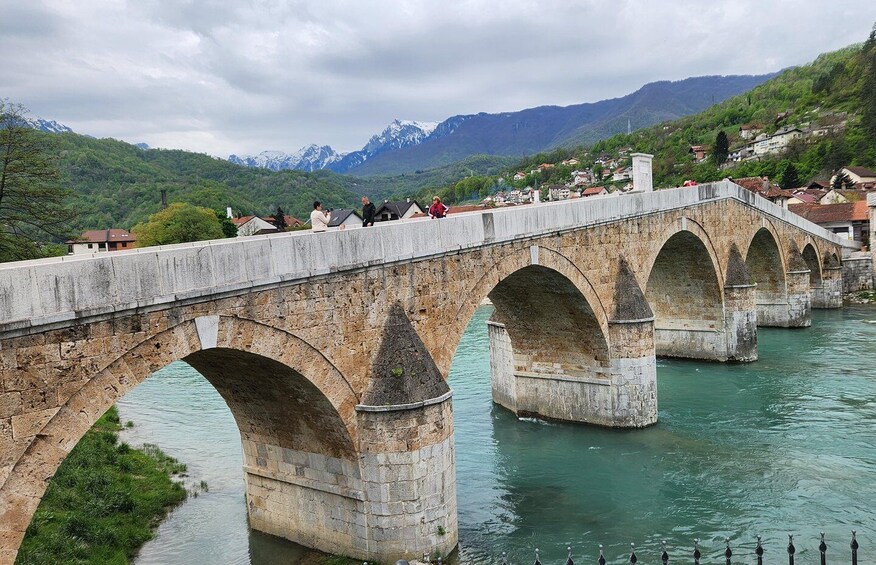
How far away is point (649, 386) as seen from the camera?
14383 millimetres

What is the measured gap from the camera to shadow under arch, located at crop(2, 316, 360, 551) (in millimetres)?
5535

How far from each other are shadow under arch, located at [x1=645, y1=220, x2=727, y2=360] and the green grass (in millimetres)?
14371

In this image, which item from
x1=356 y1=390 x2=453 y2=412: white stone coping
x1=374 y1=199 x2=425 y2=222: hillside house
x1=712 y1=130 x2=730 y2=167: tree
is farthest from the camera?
x1=712 y1=130 x2=730 y2=167: tree

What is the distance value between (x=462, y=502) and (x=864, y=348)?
16.8m

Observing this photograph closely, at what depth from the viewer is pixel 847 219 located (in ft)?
120

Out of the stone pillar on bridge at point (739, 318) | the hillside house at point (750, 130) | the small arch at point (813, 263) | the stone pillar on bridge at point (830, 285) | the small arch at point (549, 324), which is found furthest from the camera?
the hillside house at point (750, 130)

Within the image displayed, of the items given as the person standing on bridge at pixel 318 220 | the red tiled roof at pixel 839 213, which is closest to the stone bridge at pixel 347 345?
the person standing on bridge at pixel 318 220

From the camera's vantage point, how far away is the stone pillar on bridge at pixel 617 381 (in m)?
14.2

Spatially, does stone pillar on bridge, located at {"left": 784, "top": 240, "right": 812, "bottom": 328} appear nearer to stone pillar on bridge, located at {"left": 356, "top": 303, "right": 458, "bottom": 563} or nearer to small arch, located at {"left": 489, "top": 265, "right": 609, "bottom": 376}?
small arch, located at {"left": 489, "top": 265, "right": 609, "bottom": 376}

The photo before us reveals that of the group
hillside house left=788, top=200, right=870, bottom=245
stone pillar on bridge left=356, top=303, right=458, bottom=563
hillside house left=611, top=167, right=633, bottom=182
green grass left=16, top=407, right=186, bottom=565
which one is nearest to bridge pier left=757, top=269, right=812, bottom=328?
hillside house left=788, top=200, right=870, bottom=245

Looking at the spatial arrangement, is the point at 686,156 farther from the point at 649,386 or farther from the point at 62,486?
the point at 62,486

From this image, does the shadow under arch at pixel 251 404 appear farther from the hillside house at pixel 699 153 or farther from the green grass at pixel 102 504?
the hillside house at pixel 699 153

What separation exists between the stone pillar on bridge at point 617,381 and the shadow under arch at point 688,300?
19.4 ft

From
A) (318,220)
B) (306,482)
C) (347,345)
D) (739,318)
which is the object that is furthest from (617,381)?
(739,318)
